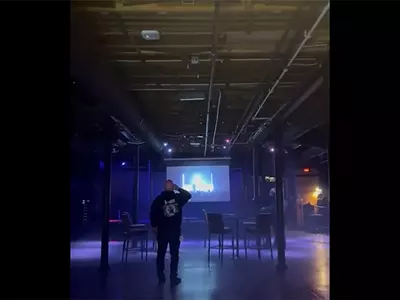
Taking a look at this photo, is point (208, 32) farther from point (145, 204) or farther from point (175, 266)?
point (145, 204)

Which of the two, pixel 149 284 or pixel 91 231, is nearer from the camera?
pixel 149 284

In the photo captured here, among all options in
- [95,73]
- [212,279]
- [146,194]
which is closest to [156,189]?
[146,194]

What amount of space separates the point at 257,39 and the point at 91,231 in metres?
11.0

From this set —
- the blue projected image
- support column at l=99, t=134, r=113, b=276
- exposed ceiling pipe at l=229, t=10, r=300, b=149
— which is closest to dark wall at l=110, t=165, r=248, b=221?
the blue projected image

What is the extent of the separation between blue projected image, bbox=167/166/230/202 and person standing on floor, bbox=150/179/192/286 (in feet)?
26.9

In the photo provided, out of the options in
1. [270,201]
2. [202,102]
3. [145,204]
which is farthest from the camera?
[145,204]

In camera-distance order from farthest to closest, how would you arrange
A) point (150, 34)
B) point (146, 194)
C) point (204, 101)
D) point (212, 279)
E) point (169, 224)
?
point (146, 194)
point (204, 101)
point (212, 279)
point (169, 224)
point (150, 34)

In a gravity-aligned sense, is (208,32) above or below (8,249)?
above

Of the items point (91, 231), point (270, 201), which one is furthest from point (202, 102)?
point (91, 231)

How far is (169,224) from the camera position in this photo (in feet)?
18.7

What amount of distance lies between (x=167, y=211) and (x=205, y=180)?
8514 mm

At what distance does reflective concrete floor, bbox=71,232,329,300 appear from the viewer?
A: 16.5ft

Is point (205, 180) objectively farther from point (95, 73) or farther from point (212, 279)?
point (95, 73)

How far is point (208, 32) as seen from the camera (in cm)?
448
